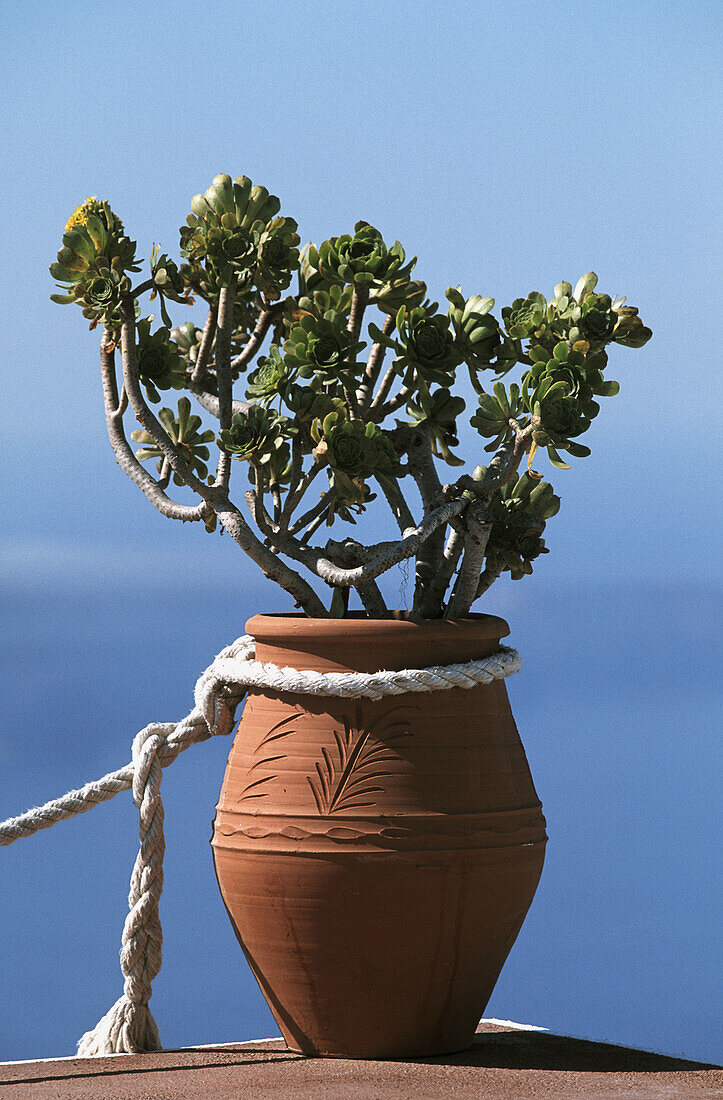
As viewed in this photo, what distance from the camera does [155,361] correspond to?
2.58 meters

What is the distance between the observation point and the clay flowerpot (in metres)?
2.23

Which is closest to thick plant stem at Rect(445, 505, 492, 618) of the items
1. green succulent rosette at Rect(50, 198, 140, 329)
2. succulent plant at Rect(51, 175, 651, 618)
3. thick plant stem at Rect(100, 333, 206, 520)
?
succulent plant at Rect(51, 175, 651, 618)

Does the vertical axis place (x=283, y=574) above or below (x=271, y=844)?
above

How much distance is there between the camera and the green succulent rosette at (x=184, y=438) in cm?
271

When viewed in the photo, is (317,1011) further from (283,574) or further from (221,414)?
(221,414)

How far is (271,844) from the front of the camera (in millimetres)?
2275

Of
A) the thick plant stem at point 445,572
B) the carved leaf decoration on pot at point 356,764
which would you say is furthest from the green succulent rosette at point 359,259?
the carved leaf decoration on pot at point 356,764

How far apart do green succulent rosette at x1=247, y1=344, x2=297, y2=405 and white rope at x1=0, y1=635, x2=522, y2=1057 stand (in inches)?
18.8

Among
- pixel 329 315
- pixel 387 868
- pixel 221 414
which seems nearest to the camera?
pixel 387 868

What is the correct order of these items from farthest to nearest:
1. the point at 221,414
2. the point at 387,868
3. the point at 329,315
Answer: the point at 221,414, the point at 329,315, the point at 387,868

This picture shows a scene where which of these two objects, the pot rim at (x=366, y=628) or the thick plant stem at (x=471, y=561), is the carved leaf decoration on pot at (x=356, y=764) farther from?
the thick plant stem at (x=471, y=561)

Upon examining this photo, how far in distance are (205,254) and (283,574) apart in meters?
0.60

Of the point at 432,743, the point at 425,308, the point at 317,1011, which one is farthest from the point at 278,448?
the point at 317,1011

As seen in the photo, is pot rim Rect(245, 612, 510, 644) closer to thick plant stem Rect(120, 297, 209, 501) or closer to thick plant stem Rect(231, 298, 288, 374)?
thick plant stem Rect(120, 297, 209, 501)
